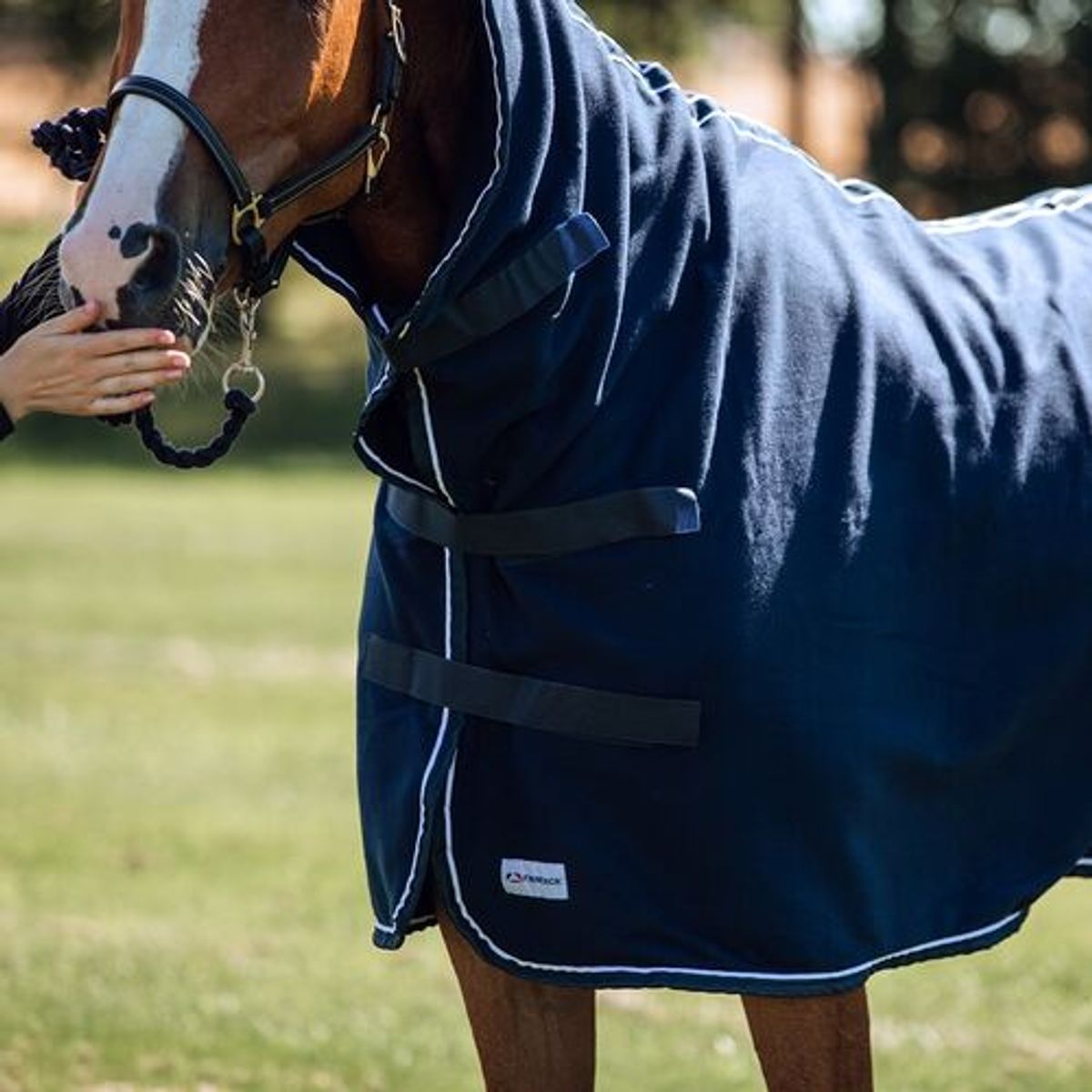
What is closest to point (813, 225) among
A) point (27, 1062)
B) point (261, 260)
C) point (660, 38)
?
point (261, 260)

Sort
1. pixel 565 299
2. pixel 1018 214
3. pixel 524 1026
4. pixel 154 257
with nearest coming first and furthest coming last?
pixel 154 257 < pixel 565 299 < pixel 524 1026 < pixel 1018 214

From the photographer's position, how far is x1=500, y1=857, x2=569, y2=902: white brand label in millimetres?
3303

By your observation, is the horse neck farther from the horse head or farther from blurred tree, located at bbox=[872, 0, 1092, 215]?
blurred tree, located at bbox=[872, 0, 1092, 215]

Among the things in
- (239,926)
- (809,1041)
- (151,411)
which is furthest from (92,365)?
(239,926)

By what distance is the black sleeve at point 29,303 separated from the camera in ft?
10.7

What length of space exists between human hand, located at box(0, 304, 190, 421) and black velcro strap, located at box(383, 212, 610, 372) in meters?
0.39

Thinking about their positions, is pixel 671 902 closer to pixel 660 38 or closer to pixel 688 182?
pixel 688 182

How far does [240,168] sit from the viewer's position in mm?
2953

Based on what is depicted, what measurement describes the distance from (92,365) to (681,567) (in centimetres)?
84

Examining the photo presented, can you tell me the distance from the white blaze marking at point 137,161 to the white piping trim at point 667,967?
91cm

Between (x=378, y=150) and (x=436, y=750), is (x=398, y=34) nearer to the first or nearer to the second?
(x=378, y=150)

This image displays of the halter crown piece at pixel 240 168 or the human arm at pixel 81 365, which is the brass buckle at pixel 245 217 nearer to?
the halter crown piece at pixel 240 168

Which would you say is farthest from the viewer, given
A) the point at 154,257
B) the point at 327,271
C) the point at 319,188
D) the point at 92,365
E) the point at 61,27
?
the point at 61,27

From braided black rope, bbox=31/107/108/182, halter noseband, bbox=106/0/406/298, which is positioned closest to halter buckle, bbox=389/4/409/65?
halter noseband, bbox=106/0/406/298
